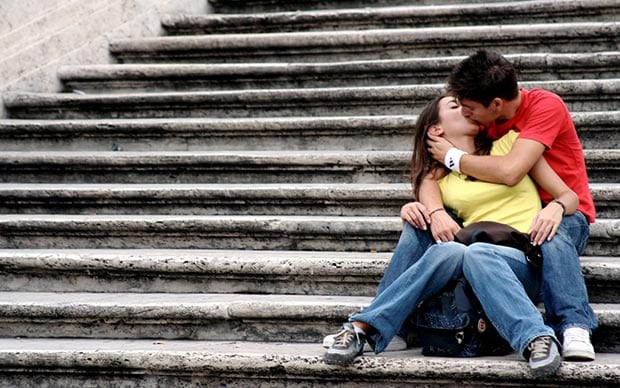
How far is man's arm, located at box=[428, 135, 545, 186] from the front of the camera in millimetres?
3156

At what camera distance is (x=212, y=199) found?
13.8ft

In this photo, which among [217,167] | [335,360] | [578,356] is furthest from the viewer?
[217,167]

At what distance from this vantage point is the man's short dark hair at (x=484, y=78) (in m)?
3.13

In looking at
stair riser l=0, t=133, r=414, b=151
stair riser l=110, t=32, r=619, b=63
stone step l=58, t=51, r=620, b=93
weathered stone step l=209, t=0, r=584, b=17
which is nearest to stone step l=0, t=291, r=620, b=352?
stair riser l=0, t=133, r=414, b=151

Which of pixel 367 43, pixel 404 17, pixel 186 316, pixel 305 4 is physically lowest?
pixel 186 316

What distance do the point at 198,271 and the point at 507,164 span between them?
4.71 ft

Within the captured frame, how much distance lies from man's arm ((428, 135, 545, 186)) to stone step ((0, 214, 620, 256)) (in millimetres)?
624

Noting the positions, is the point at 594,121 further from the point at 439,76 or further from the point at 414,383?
the point at 414,383

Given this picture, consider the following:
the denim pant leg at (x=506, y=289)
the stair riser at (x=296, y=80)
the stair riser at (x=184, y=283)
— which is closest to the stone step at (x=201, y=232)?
the stair riser at (x=184, y=283)

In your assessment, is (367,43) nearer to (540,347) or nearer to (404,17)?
(404,17)

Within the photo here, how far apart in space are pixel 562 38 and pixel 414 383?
286 cm

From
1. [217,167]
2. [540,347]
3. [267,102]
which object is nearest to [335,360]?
[540,347]

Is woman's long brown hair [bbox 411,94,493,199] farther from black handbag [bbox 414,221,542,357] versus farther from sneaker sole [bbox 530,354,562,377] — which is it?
sneaker sole [bbox 530,354,562,377]

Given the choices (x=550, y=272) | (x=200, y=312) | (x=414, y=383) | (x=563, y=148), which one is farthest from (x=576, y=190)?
(x=200, y=312)
